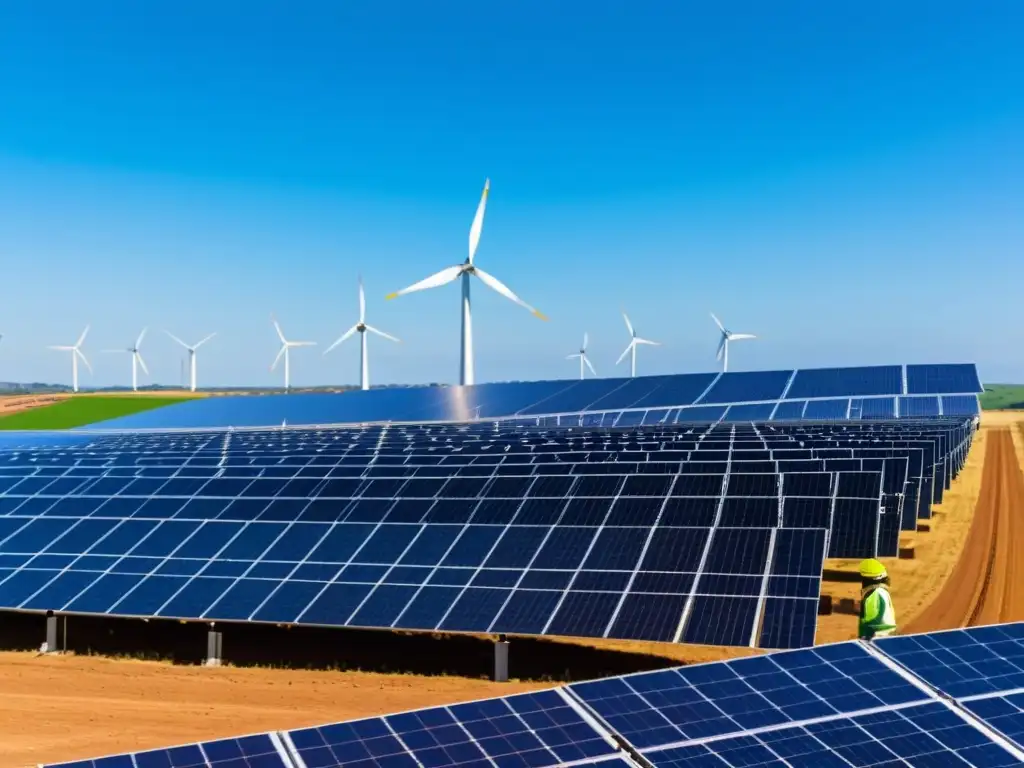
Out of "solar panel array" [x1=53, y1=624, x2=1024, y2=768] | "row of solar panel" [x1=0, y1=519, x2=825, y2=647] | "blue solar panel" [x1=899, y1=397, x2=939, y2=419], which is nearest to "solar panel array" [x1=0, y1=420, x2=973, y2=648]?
"row of solar panel" [x1=0, y1=519, x2=825, y2=647]

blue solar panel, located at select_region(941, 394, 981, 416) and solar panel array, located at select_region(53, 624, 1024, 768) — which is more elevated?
solar panel array, located at select_region(53, 624, 1024, 768)

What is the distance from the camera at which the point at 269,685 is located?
2041 centimetres

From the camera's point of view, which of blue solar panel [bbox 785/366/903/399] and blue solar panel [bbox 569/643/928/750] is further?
blue solar panel [bbox 785/366/903/399]

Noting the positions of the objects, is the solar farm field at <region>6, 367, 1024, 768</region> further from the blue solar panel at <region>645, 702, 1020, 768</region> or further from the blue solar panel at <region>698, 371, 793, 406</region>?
the blue solar panel at <region>698, 371, 793, 406</region>

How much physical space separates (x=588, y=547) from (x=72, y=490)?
757 inches

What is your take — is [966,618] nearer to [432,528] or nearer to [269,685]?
[432,528]

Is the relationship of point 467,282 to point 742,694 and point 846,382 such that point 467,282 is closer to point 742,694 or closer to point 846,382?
point 846,382

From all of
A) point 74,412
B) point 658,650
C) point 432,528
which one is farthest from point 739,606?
point 74,412

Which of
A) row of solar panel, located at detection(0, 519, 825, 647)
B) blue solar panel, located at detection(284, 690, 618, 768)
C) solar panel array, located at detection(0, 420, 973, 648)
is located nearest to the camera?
blue solar panel, located at detection(284, 690, 618, 768)

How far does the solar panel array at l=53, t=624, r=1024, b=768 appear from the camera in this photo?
29.8 ft

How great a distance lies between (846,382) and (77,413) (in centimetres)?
9236

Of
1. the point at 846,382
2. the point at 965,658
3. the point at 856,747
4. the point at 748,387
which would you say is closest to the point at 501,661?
the point at 965,658

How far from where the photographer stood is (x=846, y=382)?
7525 centimetres

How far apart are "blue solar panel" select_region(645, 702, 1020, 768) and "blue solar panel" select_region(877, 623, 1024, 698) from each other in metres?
1.09
